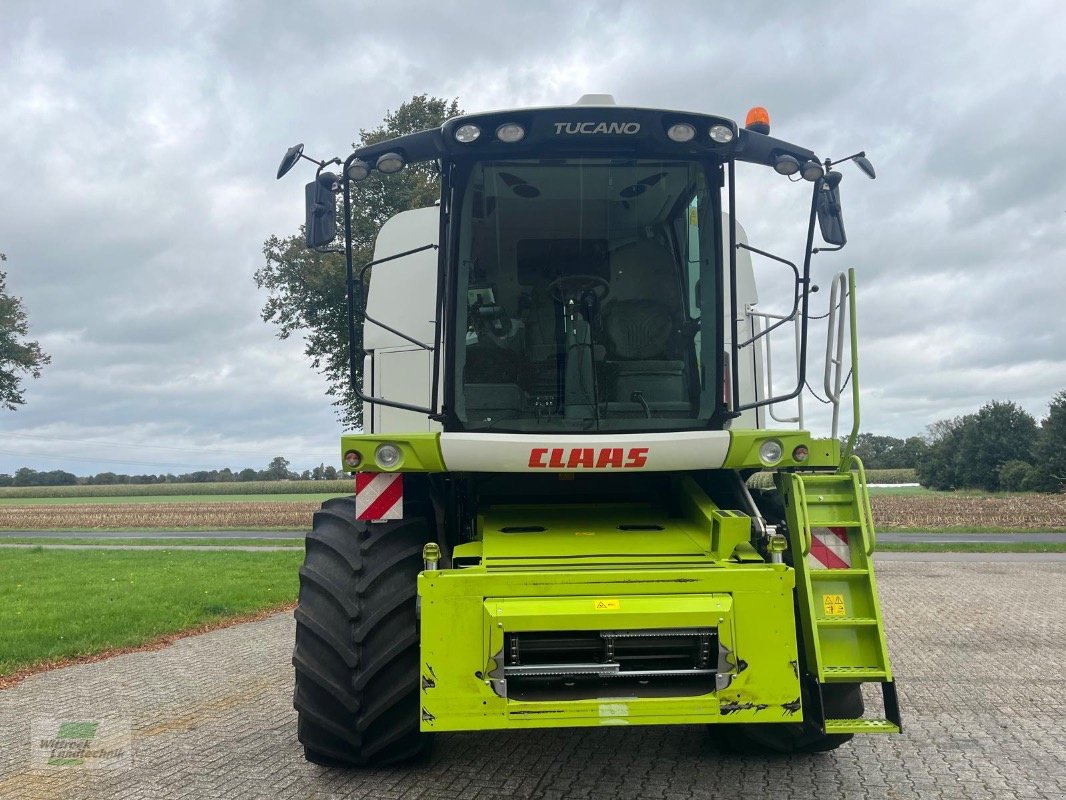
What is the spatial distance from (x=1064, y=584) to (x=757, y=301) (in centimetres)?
1001

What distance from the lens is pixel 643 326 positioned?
4.64 metres

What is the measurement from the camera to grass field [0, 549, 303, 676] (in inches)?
331

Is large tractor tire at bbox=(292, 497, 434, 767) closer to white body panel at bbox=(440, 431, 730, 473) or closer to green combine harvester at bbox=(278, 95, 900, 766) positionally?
green combine harvester at bbox=(278, 95, 900, 766)

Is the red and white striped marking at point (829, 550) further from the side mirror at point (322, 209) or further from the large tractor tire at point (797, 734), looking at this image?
the side mirror at point (322, 209)

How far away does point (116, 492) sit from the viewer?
76.9 metres

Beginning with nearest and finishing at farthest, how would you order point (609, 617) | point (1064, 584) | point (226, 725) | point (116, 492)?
point (609, 617) < point (226, 725) < point (1064, 584) < point (116, 492)

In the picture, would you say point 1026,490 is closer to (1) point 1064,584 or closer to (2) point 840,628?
(1) point 1064,584

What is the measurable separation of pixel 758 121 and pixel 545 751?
138 inches

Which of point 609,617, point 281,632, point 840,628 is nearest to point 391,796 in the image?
point 609,617

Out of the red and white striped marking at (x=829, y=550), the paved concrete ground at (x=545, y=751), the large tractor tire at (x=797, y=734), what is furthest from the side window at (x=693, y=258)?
the paved concrete ground at (x=545, y=751)

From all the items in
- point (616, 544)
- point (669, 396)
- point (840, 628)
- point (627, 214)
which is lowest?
point (840, 628)

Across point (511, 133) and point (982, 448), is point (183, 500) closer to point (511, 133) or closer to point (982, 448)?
point (982, 448)

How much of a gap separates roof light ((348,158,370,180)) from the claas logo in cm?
172

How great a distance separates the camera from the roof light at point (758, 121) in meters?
4.70
